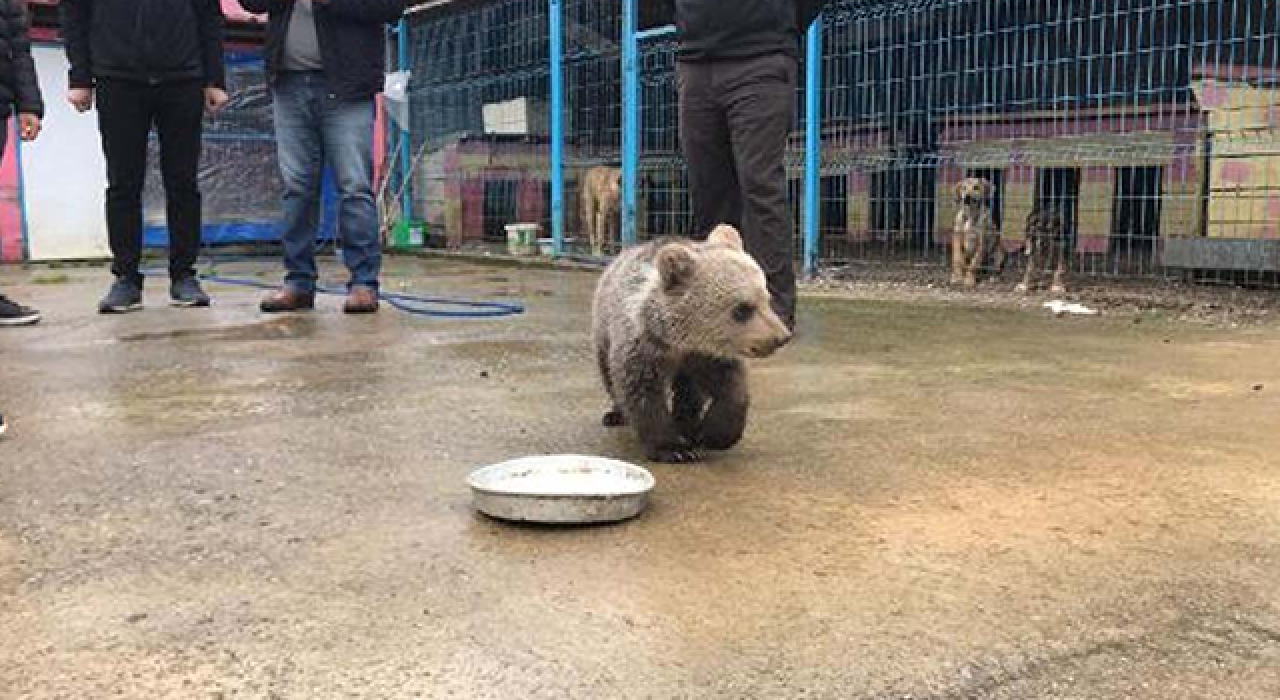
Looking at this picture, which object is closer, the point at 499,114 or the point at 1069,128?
the point at 1069,128

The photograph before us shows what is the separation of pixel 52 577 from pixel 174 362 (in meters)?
2.41

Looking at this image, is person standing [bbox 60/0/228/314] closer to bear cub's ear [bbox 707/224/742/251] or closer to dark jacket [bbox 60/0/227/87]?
dark jacket [bbox 60/0/227/87]

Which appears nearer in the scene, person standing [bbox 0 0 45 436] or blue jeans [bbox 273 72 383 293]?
person standing [bbox 0 0 45 436]

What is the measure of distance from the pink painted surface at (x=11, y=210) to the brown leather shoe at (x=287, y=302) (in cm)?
494

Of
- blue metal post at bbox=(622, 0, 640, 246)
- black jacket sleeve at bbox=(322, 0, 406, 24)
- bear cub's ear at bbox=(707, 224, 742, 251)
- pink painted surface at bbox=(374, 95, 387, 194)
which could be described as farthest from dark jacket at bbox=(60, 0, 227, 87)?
pink painted surface at bbox=(374, 95, 387, 194)

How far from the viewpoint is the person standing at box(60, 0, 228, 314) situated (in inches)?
210

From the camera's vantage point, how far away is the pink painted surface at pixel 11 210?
940cm

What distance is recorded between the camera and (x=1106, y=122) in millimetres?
8211

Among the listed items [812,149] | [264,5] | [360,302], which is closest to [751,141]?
[360,302]

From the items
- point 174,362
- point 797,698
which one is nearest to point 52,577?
point 797,698

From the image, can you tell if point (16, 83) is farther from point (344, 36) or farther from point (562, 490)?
point (562, 490)

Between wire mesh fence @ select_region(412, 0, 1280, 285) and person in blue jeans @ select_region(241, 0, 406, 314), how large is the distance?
3036 mm

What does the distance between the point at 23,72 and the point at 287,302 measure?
154 cm

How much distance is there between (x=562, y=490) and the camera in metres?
2.29
